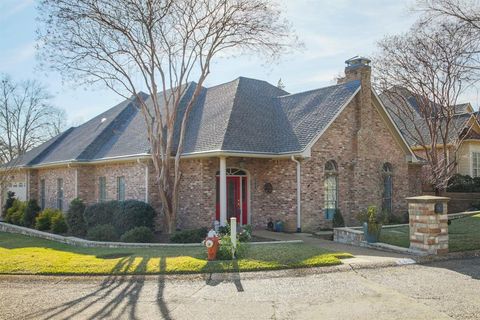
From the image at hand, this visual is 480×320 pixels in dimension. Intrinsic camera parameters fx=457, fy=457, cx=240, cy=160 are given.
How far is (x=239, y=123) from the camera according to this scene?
760 inches

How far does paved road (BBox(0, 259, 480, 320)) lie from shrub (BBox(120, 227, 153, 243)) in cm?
531

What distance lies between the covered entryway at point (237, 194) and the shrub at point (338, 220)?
3666mm

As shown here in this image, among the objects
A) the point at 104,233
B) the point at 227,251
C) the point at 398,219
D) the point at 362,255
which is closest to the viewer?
the point at 227,251

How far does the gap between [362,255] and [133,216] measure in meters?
8.74

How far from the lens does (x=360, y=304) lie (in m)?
7.89

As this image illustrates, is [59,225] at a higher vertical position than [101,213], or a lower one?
lower

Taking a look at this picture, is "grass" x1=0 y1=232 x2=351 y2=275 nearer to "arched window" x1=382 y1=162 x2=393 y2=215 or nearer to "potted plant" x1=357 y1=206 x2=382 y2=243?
"potted plant" x1=357 y1=206 x2=382 y2=243

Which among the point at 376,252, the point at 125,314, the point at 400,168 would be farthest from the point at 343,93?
the point at 125,314

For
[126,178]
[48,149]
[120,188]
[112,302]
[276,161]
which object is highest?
[48,149]

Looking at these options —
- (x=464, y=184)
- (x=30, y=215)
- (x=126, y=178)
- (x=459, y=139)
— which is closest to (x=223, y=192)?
(x=126, y=178)

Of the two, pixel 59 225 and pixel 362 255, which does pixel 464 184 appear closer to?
pixel 362 255

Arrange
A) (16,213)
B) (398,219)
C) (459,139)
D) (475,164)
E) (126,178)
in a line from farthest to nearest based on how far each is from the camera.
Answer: (475,164), (459,139), (16,213), (398,219), (126,178)

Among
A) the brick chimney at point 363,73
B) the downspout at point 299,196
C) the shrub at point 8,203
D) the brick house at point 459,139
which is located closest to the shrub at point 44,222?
the shrub at point 8,203

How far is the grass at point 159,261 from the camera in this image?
10594 millimetres
